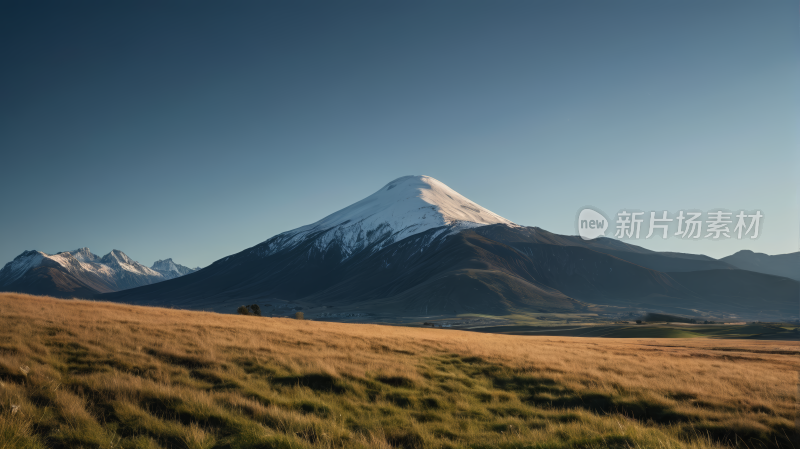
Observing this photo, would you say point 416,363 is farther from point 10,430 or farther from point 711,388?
point 10,430

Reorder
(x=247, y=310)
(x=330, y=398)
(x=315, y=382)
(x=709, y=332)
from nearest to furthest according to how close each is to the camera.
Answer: (x=330, y=398), (x=315, y=382), (x=247, y=310), (x=709, y=332)

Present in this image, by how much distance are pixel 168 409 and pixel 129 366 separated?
172 inches

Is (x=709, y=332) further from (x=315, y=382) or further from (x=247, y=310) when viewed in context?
(x=315, y=382)

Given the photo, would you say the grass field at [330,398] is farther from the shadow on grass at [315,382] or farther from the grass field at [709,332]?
the grass field at [709,332]

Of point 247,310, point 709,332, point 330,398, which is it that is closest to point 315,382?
point 330,398

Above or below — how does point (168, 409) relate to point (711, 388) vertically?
above

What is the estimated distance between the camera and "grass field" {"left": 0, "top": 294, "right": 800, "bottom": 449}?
889 cm

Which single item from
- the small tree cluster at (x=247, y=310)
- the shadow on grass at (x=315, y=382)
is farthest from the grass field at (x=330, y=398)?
the small tree cluster at (x=247, y=310)

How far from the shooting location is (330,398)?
12.2m

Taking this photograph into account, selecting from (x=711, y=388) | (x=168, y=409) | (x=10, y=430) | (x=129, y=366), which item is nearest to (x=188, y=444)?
(x=168, y=409)

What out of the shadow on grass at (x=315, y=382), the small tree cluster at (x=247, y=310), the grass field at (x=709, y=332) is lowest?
the grass field at (x=709, y=332)

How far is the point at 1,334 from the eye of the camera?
49.9 ft

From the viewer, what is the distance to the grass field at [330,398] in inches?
350

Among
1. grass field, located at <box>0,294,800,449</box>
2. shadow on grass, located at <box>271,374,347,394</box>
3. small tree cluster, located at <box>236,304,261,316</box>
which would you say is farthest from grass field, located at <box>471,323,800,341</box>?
shadow on grass, located at <box>271,374,347,394</box>
